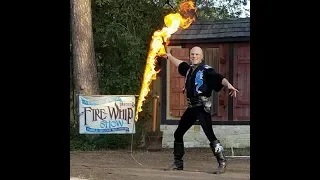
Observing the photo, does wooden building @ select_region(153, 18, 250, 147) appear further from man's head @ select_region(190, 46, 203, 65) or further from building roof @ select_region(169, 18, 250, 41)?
man's head @ select_region(190, 46, 203, 65)

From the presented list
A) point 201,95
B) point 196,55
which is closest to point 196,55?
point 196,55

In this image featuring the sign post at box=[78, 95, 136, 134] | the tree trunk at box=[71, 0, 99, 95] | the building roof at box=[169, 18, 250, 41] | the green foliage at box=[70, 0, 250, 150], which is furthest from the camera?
the building roof at box=[169, 18, 250, 41]

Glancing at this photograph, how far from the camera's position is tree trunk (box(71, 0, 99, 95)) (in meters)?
11.6

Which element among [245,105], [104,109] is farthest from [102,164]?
[245,105]

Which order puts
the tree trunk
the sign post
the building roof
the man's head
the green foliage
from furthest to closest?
the building roof < the green foliage < the tree trunk < the sign post < the man's head

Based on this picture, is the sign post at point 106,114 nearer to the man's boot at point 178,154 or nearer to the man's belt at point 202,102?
the man's boot at point 178,154

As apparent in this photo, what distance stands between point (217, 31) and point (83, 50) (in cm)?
317

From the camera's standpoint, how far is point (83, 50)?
1180 cm

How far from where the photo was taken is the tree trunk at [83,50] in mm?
11586

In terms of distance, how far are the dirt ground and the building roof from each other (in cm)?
275

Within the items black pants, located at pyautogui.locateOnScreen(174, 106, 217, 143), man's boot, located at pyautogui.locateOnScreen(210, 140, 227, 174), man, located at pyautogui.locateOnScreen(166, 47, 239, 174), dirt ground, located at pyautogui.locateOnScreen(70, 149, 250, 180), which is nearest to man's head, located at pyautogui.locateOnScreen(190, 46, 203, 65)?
man, located at pyautogui.locateOnScreen(166, 47, 239, 174)

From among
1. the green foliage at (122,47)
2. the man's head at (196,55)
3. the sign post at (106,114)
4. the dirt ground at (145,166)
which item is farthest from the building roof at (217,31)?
→ the man's head at (196,55)
